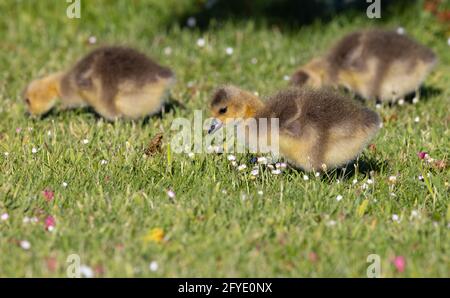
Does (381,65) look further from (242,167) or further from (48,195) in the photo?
(48,195)

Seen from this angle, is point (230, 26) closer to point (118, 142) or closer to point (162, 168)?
point (118, 142)

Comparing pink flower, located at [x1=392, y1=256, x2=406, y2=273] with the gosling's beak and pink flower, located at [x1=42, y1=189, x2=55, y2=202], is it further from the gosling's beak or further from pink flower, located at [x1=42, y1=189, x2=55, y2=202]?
pink flower, located at [x1=42, y1=189, x2=55, y2=202]

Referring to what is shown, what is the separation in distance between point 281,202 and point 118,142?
196cm

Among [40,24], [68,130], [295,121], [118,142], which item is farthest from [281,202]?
[40,24]

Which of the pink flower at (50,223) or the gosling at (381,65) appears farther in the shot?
the gosling at (381,65)

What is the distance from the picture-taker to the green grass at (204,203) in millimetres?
4211

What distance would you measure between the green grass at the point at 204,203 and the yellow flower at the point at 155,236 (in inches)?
1.9

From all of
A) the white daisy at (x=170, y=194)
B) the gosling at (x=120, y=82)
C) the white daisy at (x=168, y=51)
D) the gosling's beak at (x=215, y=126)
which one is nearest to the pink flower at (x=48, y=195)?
the white daisy at (x=170, y=194)

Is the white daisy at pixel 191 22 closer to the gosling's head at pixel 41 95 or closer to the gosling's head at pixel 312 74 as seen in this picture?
the gosling's head at pixel 312 74

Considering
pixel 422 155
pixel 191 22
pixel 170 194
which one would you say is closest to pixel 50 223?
pixel 170 194

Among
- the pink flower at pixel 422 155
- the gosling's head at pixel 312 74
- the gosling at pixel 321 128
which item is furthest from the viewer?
the gosling's head at pixel 312 74

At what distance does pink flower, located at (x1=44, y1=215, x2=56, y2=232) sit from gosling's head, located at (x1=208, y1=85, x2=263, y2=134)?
160cm

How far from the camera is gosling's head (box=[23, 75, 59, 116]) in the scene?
23.9 feet

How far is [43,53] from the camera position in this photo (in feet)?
30.2
